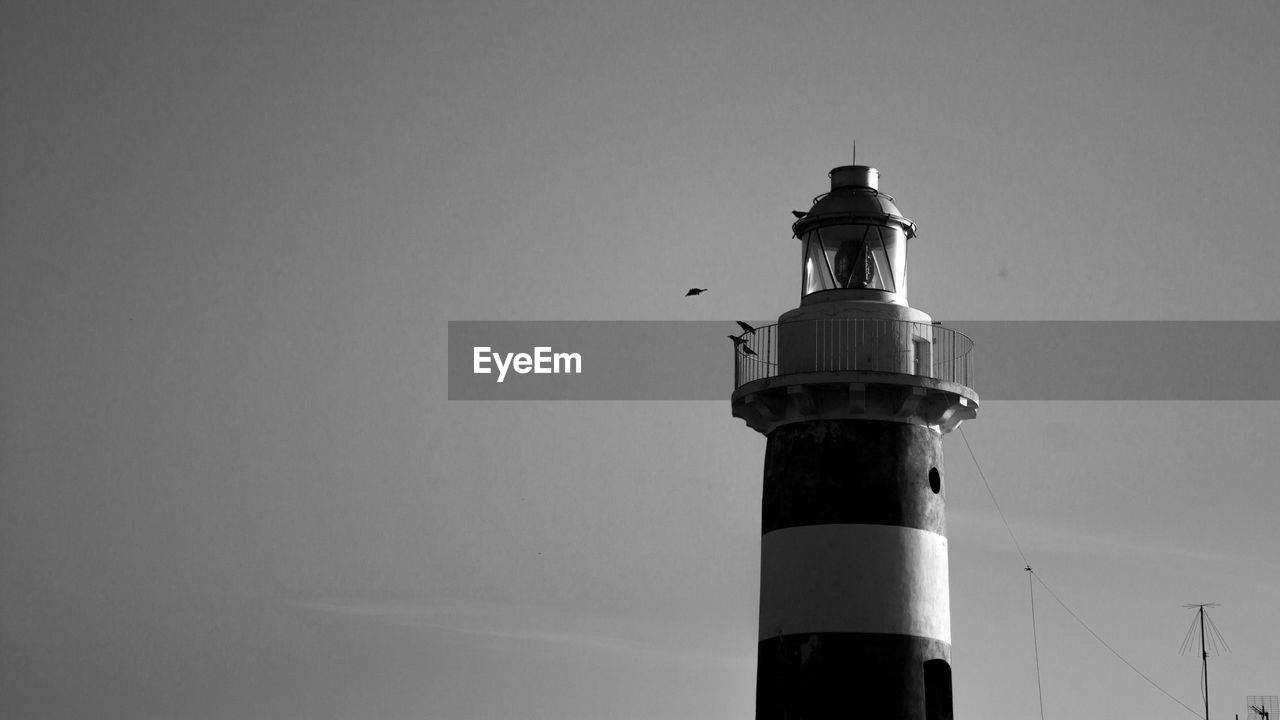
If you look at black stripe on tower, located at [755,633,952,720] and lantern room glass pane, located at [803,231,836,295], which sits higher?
lantern room glass pane, located at [803,231,836,295]

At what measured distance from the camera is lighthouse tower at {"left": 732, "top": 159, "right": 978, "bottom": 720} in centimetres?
3222

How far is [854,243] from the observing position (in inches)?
1357

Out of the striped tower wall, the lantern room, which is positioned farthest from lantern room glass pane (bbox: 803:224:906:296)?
the striped tower wall

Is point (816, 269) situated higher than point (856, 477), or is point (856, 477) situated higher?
point (816, 269)

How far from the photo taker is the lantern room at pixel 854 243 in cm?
3425

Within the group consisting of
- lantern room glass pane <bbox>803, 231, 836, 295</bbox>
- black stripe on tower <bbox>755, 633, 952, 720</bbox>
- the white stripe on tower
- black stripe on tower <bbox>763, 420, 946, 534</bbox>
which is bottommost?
black stripe on tower <bbox>755, 633, 952, 720</bbox>

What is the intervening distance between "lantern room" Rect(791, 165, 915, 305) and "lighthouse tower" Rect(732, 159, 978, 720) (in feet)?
0.07

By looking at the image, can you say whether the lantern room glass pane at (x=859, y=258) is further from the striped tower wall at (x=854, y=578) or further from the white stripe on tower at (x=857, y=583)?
the white stripe on tower at (x=857, y=583)

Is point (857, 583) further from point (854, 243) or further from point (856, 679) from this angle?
point (854, 243)

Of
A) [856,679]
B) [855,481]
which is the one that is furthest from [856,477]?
[856,679]

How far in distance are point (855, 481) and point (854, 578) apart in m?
1.45

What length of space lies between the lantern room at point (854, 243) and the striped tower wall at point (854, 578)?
2.31m

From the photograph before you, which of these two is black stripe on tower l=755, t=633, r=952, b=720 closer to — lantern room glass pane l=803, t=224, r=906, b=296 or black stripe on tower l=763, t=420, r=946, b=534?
black stripe on tower l=763, t=420, r=946, b=534

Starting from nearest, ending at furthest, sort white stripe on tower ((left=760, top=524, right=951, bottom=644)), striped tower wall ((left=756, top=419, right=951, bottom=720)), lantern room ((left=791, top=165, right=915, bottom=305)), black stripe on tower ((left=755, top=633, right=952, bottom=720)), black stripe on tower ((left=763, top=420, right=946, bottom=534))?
black stripe on tower ((left=755, top=633, right=952, bottom=720)) < striped tower wall ((left=756, top=419, right=951, bottom=720)) < white stripe on tower ((left=760, top=524, right=951, bottom=644)) < black stripe on tower ((left=763, top=420, right=946, bottom=534)) < lantern room ((left=791, top=165, right=915, bottom=305))
